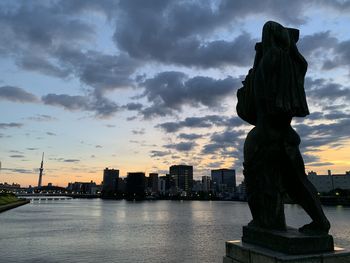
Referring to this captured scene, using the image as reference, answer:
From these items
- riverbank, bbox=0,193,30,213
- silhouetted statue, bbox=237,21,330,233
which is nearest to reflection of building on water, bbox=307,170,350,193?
riverbank, bbox=0,193,30,213

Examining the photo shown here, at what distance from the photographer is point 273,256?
565cm

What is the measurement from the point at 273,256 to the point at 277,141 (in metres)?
2.41

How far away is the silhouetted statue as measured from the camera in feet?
21.9

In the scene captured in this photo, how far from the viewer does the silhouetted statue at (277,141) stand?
6.66 metres

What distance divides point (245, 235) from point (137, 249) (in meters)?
16.9

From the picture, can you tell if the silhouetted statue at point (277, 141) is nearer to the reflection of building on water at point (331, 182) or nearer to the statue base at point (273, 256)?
the statue base at point (273, 256)

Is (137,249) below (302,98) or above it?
below

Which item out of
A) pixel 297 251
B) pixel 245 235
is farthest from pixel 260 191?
pixel 297 251

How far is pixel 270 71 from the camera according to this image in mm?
6824

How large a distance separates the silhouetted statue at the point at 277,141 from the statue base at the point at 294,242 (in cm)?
27

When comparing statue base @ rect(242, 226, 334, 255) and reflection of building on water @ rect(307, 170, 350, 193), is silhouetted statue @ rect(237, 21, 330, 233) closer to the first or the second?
statue base @ rect(242, 226, 334, 255)

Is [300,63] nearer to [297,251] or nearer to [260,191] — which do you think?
[260,191]

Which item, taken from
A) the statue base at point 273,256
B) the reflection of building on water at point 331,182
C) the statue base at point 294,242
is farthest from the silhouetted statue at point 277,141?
the reflection of building on water at point 331,182

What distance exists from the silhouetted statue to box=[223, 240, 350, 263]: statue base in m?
0.58
